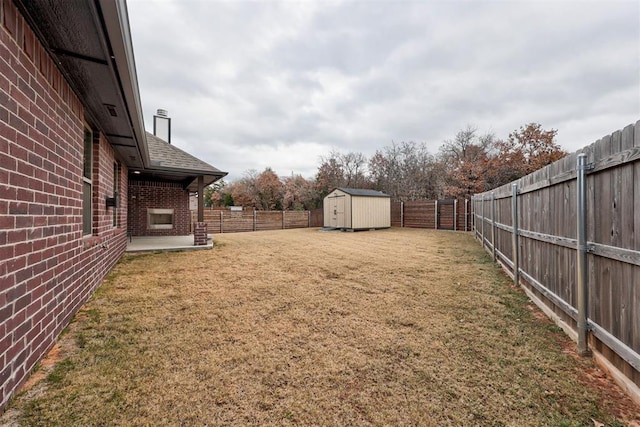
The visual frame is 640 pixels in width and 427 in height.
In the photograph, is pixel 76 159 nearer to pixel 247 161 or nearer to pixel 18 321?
pixel 18 321

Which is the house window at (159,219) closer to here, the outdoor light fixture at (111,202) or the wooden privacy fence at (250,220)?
the wooden privacy fence at (250,220)

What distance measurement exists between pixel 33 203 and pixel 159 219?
9.73m

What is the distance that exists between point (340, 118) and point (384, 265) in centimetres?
1646

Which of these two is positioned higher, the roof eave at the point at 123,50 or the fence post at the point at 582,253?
the roof eave at the point at 123,50

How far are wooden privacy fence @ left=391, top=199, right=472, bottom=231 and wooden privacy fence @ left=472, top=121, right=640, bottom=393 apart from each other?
11.9 m

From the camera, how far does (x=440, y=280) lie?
4.68 m

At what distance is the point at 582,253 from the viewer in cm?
220

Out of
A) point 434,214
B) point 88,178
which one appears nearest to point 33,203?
point 88,178

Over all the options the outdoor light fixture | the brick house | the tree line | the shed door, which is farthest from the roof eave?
the tree line

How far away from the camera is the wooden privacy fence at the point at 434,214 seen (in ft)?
47.1

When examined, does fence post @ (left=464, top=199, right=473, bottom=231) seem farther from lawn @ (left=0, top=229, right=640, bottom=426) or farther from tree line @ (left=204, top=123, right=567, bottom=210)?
lawn @ (left=0, top=229, right=640, bottom=426)

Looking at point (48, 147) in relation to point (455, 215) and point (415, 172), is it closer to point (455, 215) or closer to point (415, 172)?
point (455, 215)

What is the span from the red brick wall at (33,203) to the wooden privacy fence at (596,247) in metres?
3.82

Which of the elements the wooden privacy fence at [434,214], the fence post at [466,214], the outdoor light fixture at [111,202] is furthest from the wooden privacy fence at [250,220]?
the fence post at [466,214]
